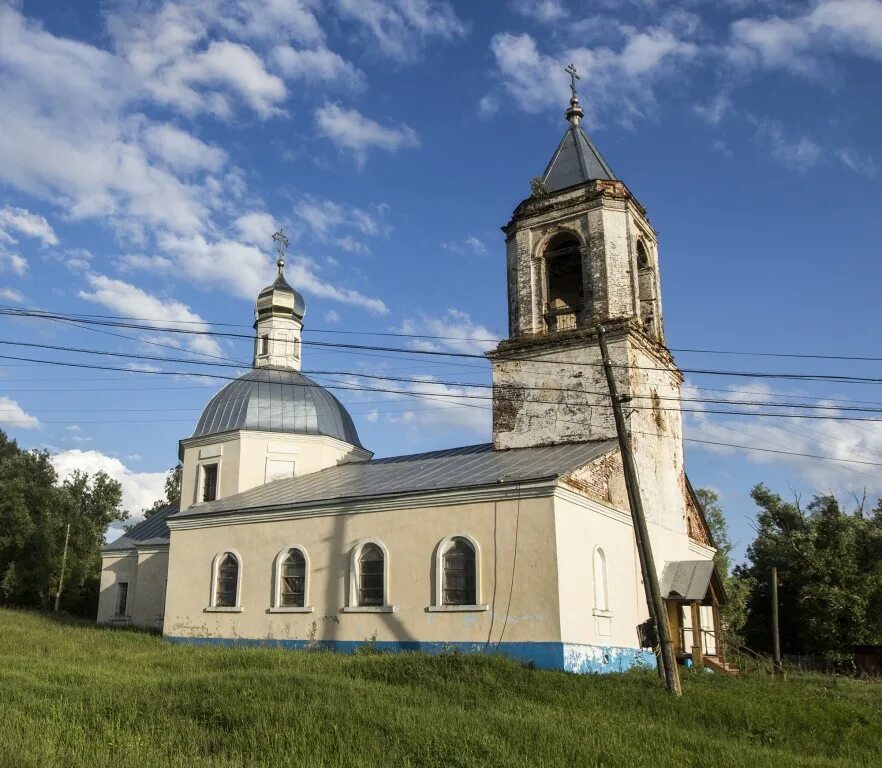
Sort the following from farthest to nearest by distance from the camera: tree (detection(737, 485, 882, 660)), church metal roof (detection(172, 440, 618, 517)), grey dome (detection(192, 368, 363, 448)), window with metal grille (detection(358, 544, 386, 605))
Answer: tree (detection(737, 485, 882, 660)), grey dome (detection(192, 368, 363, 448)), window with metal grille (detection(358, 544, 386, 605)), church metal roof (detection(172, 440, 618, 517))

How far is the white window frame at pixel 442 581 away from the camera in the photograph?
1730 centimetres

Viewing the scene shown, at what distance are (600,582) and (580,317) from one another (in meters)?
7.66

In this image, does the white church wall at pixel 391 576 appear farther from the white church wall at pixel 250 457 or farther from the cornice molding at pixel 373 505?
the white church wall at pixel 250 457

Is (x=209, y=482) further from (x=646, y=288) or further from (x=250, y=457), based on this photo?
(x=646, y=288)

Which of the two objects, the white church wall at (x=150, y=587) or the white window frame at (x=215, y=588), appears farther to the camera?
the white church wall at (x=150, y=587)

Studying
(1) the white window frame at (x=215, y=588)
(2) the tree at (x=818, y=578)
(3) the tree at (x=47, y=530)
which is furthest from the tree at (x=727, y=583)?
(3) the tree at (x=47, y=530)

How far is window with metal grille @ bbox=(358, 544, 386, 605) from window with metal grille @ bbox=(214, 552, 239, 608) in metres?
3.97

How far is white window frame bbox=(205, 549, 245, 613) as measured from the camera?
21.0 m

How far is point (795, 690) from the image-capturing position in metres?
14.8

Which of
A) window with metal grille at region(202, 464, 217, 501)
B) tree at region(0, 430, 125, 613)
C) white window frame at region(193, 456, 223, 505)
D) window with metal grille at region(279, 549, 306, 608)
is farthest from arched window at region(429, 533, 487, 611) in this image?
tree at region(0, 430, 125, 613)

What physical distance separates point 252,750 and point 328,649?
10.2 metres

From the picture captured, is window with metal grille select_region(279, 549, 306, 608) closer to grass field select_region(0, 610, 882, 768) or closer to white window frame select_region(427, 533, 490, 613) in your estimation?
white window frame select_region(427, 533, 490, 613)

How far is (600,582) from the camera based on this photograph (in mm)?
18109

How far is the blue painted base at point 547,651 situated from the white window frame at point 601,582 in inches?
32.0
